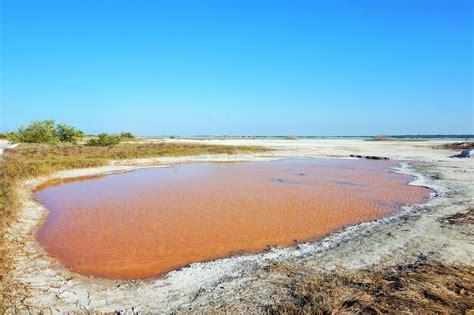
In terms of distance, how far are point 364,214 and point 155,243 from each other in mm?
7959

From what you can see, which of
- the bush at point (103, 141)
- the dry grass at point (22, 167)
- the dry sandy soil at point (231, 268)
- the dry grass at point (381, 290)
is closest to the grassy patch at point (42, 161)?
the dry grass at point (22, 167)

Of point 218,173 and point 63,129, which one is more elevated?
point 63,129

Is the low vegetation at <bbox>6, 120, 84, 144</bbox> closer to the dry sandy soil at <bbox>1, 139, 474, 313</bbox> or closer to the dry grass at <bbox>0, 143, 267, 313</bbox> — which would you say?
the dry grass at <bbox>0, 143, 267, 313</bbox>

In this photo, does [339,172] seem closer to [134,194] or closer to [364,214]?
[364,214]

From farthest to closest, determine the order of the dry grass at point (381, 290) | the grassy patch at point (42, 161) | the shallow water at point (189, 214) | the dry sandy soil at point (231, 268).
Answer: the grassy patch at point (42, 161) → the shallow water at point (189, 214) → the dry sandy soil at point (231, 268) → the dry grass at point (381, 290)

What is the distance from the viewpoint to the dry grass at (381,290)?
534 cm

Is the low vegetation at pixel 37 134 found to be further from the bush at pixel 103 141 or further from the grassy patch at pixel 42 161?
the grassy patch at pixel 42 161

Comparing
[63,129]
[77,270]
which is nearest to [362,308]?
[77,270]

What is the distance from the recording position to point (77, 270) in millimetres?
8008

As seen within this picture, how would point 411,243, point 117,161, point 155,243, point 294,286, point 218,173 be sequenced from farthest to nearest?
point 117,161 → point 218,173 → point 155,243 → point 411,243 → point 294,286

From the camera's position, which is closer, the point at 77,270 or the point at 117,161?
the point at 77,270

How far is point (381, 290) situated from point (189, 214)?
28.0 feet

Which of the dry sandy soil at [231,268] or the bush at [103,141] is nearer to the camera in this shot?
the dry sandy soil at [231,268]

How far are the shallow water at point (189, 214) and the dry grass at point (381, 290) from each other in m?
2.98
